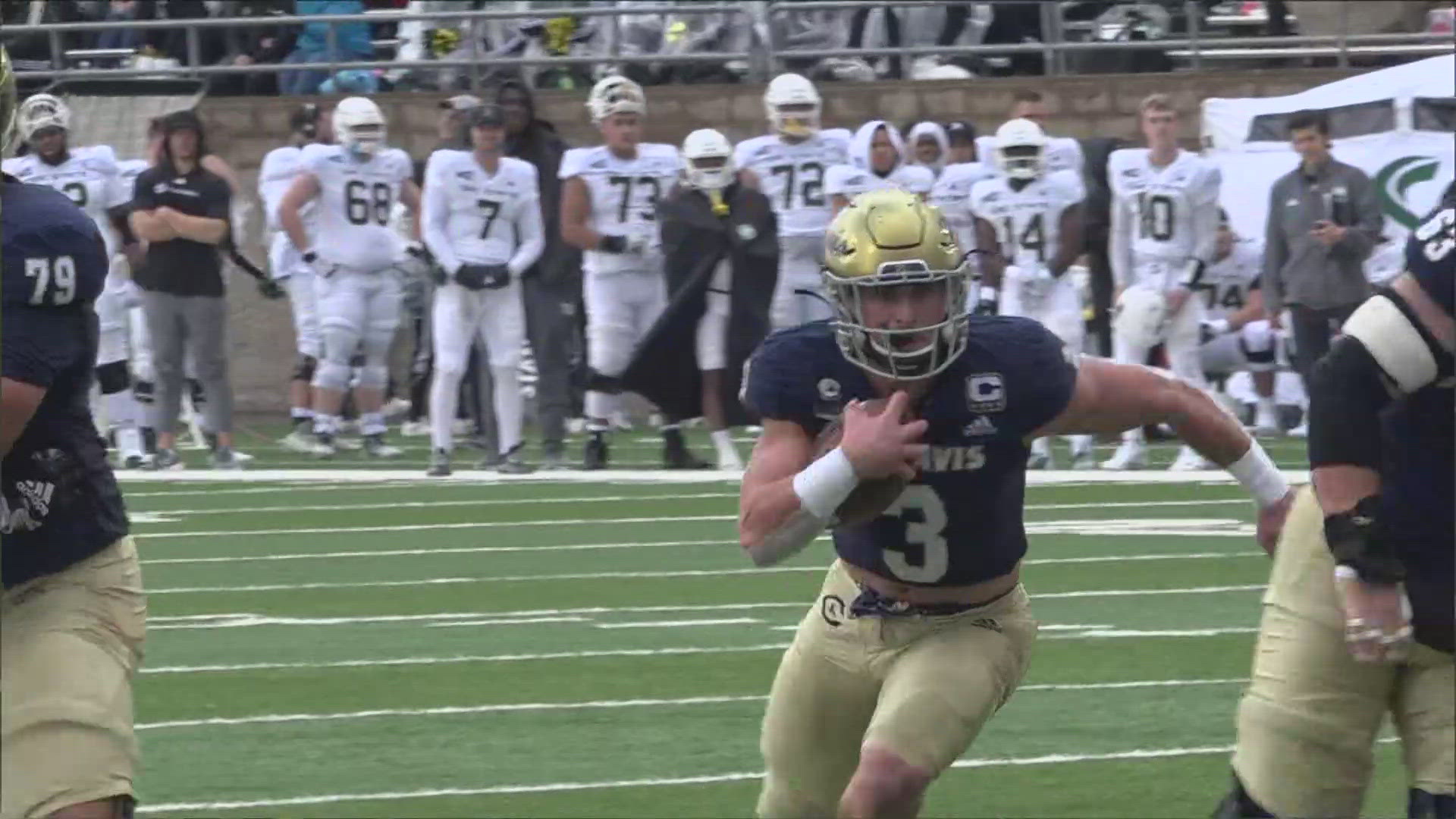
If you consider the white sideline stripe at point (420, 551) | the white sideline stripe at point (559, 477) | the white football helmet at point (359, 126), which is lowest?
the white sideline stripe at point (559, 477)

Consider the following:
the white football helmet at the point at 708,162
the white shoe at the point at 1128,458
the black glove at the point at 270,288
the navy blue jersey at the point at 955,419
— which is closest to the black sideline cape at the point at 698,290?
the white football helmet at the point at 708,162

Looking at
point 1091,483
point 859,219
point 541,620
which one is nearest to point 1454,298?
point 859,219

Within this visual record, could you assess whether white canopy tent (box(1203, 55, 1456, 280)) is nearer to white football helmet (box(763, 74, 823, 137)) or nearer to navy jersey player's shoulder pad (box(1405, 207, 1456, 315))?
white football helmet (box(763, 74, 823, 137))

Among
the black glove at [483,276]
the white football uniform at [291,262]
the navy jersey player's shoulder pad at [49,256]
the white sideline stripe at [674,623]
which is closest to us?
the navy jersey player's shoulder pad at [49,256]

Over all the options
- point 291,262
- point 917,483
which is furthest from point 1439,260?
point 291,262

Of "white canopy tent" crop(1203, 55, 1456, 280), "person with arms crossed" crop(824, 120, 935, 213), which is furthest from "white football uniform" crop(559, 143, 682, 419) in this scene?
"white canopy tent" crop(1203, 55, 1456, 280)

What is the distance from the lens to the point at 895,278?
514cm

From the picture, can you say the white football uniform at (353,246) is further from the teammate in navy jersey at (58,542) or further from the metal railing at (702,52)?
the teammate in navy jersey at (58,542)

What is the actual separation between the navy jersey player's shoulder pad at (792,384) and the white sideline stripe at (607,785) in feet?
8.15

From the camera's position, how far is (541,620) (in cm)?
1031

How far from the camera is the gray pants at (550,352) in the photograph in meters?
15.6

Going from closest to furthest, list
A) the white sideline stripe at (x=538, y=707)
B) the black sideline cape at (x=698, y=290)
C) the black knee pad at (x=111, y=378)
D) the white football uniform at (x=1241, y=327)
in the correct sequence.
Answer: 1. the white sideline stripe at (x=538, y=707)
2. the black knee pad at (x=111, y=378)
3. the black sideline cape at (x=698, y=290)
4. the white football uniform at (x=1241, y=327)

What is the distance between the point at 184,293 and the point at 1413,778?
37.5 feet

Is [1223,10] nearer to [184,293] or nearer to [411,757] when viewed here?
[184,293]
